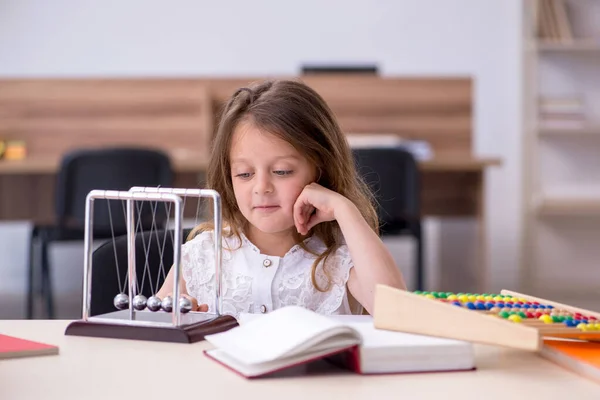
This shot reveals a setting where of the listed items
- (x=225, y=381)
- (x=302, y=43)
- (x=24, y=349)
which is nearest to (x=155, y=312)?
(x=24, y=349)

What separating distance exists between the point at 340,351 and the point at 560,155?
458 centimetres

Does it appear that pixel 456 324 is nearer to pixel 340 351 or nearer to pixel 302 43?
pixel 340 351

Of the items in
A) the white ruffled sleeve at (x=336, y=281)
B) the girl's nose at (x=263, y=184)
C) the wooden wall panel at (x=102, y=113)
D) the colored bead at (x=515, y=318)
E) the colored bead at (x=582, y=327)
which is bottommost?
the white ruffled sleeve at (x=336, y=281)

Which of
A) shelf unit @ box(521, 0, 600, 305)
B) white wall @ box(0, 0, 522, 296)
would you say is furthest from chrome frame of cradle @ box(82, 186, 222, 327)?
white wall @ box(0, 0, 522, 296)

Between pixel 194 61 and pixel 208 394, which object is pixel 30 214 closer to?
pixel 194 61

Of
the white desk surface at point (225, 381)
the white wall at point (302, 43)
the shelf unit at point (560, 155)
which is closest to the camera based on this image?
the white desk surface at point (225, 381)

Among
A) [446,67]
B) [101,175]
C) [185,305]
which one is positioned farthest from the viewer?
[446,67]

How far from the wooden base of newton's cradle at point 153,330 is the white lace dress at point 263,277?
1.19 feet

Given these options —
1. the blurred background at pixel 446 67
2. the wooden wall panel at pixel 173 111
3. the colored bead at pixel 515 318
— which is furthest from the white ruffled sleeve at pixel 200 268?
the blurred background at pixel 446 67

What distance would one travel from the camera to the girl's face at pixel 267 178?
Answer: 1.28m

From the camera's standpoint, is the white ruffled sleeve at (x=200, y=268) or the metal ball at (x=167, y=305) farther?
the white ruffled sleeve at (x=200, y=268)

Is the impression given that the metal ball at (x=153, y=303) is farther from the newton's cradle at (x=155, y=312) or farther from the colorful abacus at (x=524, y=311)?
the colorful abacus at (x=524, y=311)

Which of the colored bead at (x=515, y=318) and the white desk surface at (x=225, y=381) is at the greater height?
→ the colored bead at (x=515, y=318)

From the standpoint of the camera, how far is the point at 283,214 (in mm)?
1304
